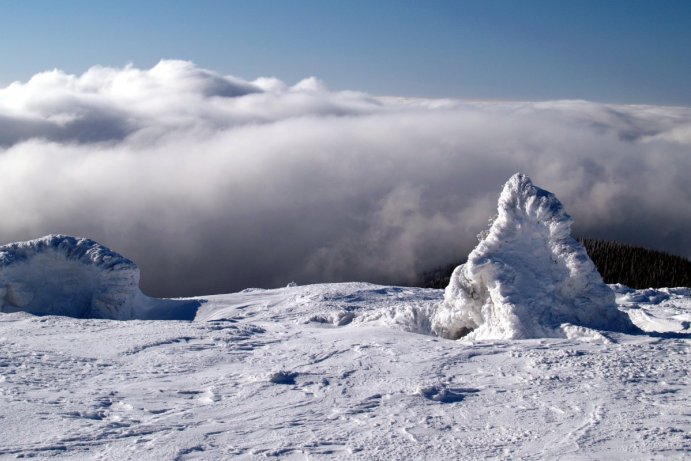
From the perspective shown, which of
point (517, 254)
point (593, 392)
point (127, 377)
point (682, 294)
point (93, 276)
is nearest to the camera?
point (593, 392)

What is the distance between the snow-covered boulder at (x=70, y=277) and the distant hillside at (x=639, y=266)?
5314cm

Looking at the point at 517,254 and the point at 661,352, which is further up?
the point at 517,254

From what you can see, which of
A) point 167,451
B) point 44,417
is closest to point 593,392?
point 167,451

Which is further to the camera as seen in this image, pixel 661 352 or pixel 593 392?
pixel 661 352

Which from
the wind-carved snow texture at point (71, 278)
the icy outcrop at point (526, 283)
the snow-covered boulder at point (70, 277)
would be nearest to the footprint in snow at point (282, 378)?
the icy outcrop at point (526, 283)

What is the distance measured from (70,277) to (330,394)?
13102 mm

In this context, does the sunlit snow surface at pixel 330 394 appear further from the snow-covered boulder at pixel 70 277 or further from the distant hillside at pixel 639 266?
the distant hillside at pixel 639 266

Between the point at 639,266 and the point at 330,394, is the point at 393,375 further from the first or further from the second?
the point at 639,266

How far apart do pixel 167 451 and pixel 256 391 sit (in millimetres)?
2570

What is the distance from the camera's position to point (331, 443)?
837cm

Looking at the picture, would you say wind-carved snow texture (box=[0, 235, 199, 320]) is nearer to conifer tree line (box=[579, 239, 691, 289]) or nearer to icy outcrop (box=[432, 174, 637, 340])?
icy outcrop (box=[432, 174, 637, 340])

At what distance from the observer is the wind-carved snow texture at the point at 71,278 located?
19.7 m

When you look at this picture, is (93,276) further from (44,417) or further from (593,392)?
(593,392)

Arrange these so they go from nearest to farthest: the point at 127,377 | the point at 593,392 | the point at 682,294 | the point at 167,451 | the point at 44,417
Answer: the point at 167,451
the point at 44,417
the point at 593,392
the point at 127,377
the point at 682,294
